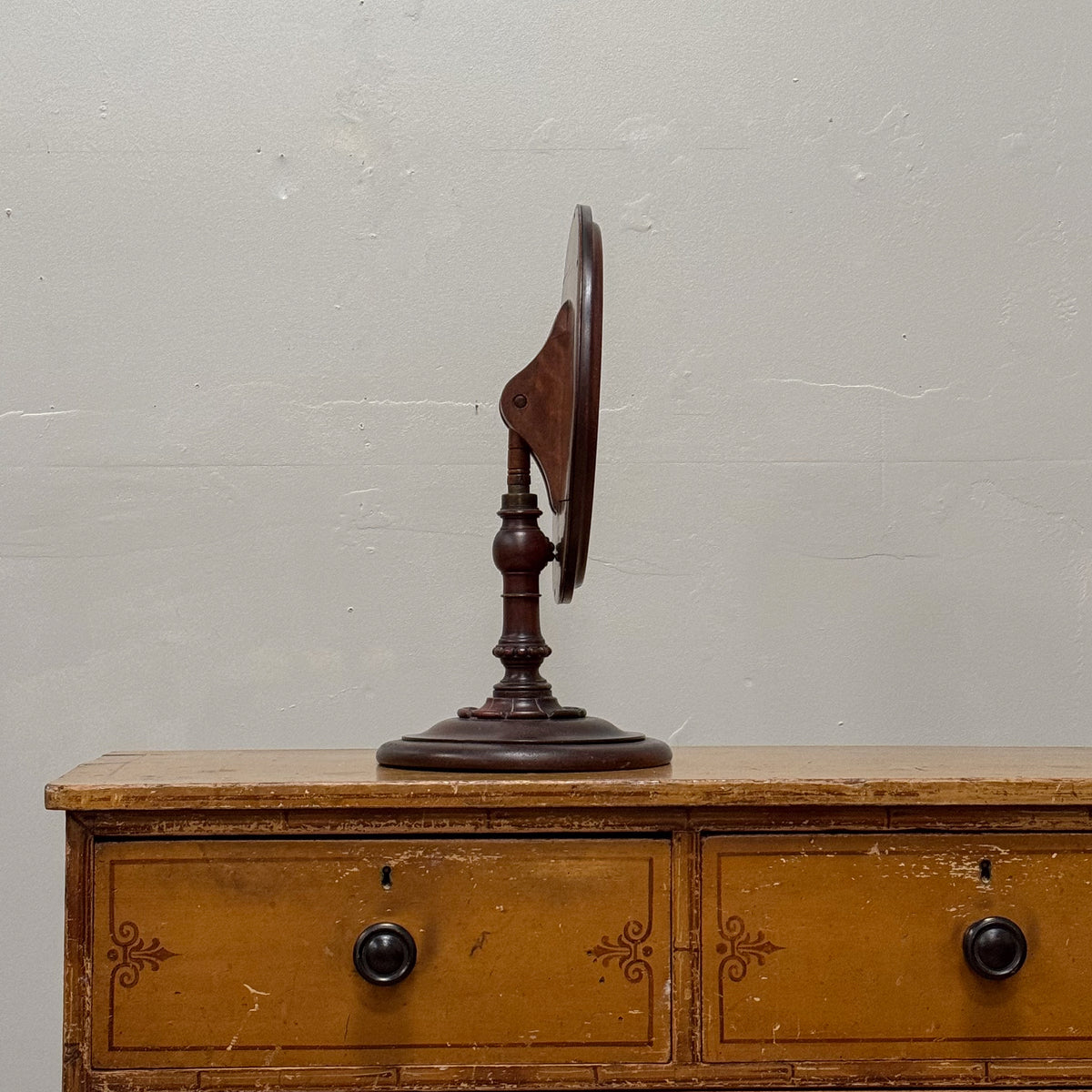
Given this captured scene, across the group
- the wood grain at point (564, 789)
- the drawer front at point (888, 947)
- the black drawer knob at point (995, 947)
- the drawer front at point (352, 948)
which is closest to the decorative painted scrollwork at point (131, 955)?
the drawer front at point (352, 948)

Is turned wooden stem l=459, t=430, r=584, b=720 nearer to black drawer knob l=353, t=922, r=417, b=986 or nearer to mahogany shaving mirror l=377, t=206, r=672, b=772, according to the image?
mahogany shaving mirror l=377, t=206, r=672, b=772

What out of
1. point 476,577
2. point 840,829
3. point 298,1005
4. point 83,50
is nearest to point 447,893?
point 298,1005

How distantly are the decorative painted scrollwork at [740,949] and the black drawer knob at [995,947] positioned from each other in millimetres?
162

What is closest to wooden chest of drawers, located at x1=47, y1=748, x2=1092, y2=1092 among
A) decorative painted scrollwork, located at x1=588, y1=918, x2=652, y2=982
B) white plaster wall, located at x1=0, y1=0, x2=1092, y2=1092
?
decorative painted scrollwork, located at x1=588, y1=918, x2=652, y2=982

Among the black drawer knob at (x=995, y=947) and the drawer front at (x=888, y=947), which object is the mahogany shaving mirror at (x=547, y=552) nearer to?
the drawer front at (x=888, y=947)

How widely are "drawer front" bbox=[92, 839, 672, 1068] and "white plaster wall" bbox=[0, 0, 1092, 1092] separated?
0.72 metres

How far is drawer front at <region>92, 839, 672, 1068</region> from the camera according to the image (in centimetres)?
112

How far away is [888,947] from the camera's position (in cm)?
114

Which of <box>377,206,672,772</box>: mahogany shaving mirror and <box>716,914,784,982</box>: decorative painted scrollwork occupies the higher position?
<box>377,206,672,772</box>: mahogany shaving mirror

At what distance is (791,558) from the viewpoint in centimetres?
189

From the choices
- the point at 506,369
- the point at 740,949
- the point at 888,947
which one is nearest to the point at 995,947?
the point at 888,947

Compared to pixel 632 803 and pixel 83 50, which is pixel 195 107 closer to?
pixel 83 50

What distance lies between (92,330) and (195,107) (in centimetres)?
35

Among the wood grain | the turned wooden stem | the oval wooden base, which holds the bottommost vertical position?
the wood grain
